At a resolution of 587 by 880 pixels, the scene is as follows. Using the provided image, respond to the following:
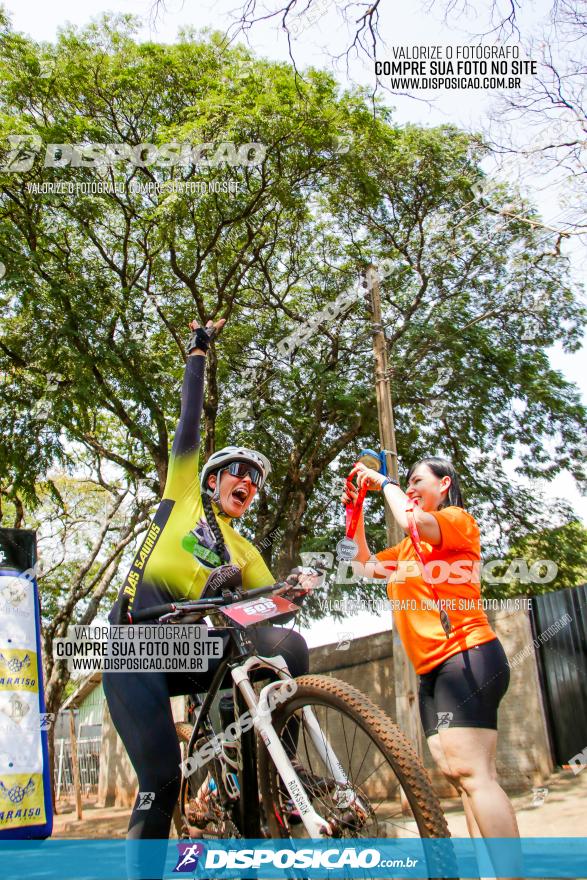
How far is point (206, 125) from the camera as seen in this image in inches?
371

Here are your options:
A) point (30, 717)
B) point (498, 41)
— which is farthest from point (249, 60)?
point (30, 717)

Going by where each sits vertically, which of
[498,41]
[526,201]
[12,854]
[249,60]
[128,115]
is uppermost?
[249,60]

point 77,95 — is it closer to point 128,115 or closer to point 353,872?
point 128,115

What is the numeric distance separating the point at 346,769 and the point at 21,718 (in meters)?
2.88

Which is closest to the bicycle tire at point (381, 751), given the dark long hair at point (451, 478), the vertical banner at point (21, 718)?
the dark long hair at point (451, 478)

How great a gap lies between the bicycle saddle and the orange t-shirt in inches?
26.8

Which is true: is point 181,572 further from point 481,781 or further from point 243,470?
point 481,781

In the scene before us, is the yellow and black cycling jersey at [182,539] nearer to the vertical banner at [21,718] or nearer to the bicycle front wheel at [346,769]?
the bicycle front wheel at [346,769]

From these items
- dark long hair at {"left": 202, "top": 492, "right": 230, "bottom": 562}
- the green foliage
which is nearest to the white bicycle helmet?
dark long hair at {"left": 202, "top": 492, "right": 230, "bottom": 562}

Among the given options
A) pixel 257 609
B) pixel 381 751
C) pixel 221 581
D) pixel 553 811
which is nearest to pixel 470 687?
pixel 381 751

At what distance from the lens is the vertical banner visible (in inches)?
173

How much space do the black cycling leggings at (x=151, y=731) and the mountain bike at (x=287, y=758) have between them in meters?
0.15

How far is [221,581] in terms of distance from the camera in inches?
111

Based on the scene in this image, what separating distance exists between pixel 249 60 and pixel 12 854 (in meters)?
10.5
